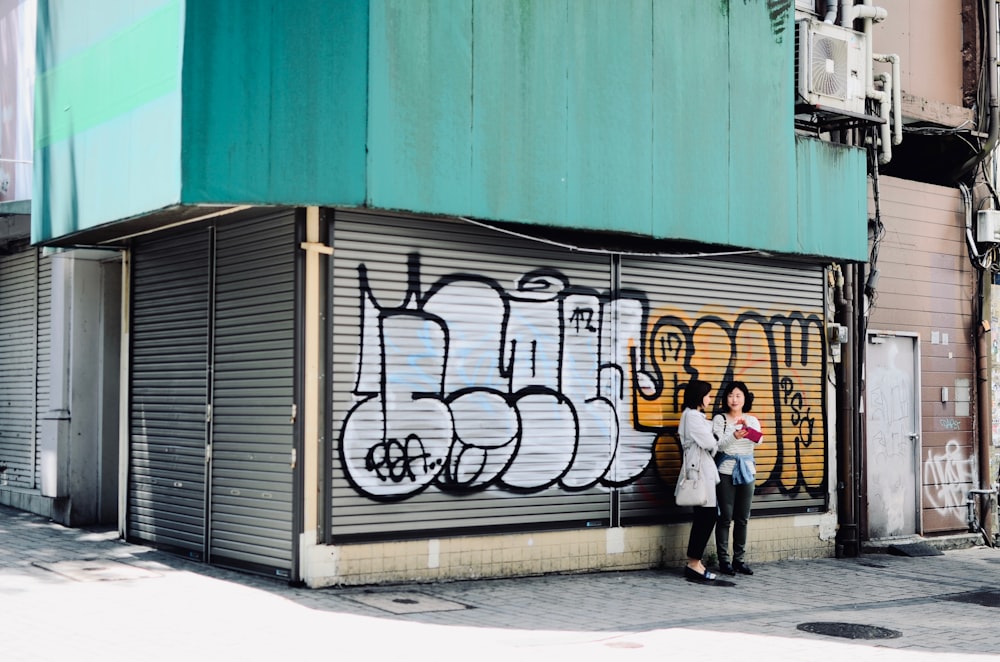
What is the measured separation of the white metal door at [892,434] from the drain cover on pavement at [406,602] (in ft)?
21.5

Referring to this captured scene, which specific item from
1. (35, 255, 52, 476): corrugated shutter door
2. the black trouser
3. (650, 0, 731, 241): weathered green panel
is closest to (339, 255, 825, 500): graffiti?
the black trouser

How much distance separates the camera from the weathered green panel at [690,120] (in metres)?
11.3

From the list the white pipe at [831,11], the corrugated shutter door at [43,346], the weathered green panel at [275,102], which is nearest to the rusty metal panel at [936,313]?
the white pipe at [831,11]

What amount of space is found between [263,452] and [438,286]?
2.08m

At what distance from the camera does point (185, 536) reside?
36.2 feet

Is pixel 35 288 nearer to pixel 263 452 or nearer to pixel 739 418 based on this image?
pixel 263 452

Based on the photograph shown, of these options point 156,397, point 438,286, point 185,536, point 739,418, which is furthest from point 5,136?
point 739,418

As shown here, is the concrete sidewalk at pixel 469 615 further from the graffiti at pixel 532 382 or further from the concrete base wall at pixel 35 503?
the concrete base wall at pixel 35 503

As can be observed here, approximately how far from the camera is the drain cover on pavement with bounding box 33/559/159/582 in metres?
9.80

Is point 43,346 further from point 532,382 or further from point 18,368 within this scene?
point 532,382

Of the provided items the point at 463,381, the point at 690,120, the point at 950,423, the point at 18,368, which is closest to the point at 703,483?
the point at 463,381

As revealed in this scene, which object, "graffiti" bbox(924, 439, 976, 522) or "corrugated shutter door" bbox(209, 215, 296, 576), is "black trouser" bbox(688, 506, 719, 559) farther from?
"graffiti" bbox(924, 439, 976, 522)

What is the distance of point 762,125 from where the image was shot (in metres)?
12.2

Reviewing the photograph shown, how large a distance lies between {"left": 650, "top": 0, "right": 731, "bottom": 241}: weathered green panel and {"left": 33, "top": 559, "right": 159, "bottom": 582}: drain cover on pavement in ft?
18.6
